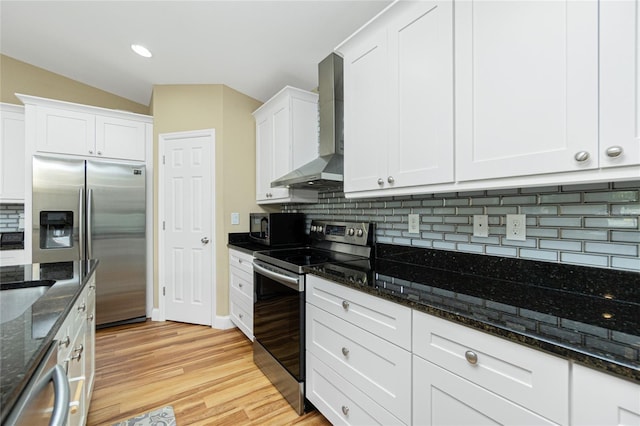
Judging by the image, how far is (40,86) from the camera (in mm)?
3234

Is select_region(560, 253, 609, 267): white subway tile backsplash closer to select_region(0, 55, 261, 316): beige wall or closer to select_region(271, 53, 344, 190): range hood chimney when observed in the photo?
select_region(271, 53, 344, 190): range hood chimney

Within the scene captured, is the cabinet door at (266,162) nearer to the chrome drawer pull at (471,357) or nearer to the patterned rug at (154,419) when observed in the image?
the patterned rug at (154,419)

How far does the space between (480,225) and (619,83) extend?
0.77 m

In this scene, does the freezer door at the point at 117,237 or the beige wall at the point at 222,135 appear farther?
the beige wall at the point at 222,135

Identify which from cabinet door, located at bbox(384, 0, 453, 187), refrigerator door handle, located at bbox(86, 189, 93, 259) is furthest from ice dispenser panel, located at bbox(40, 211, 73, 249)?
cabinet door, located at bbox(384, 0, 453, 187)

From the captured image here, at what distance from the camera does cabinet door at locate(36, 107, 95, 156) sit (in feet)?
9.07

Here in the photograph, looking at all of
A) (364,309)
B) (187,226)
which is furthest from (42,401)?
(187,226)

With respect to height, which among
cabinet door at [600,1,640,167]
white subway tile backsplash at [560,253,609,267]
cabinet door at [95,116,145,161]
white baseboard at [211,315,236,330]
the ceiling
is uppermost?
the ceiling

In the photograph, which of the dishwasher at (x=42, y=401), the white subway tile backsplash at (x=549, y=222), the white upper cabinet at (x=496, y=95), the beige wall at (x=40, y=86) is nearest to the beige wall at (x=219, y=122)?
the beige wall at (x=40, y=86)

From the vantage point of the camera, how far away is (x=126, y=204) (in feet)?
9.80

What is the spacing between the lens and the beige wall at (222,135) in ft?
9.82

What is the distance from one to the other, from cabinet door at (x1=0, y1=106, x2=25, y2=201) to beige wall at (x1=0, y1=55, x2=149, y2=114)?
35 cm

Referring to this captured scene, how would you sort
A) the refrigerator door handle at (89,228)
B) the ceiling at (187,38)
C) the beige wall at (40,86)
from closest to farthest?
the ceiling at (187,38) < the refrigerator door handle at (89,228) < the beige wall at (40,86)

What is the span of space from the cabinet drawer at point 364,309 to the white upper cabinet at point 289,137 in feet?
4.07
